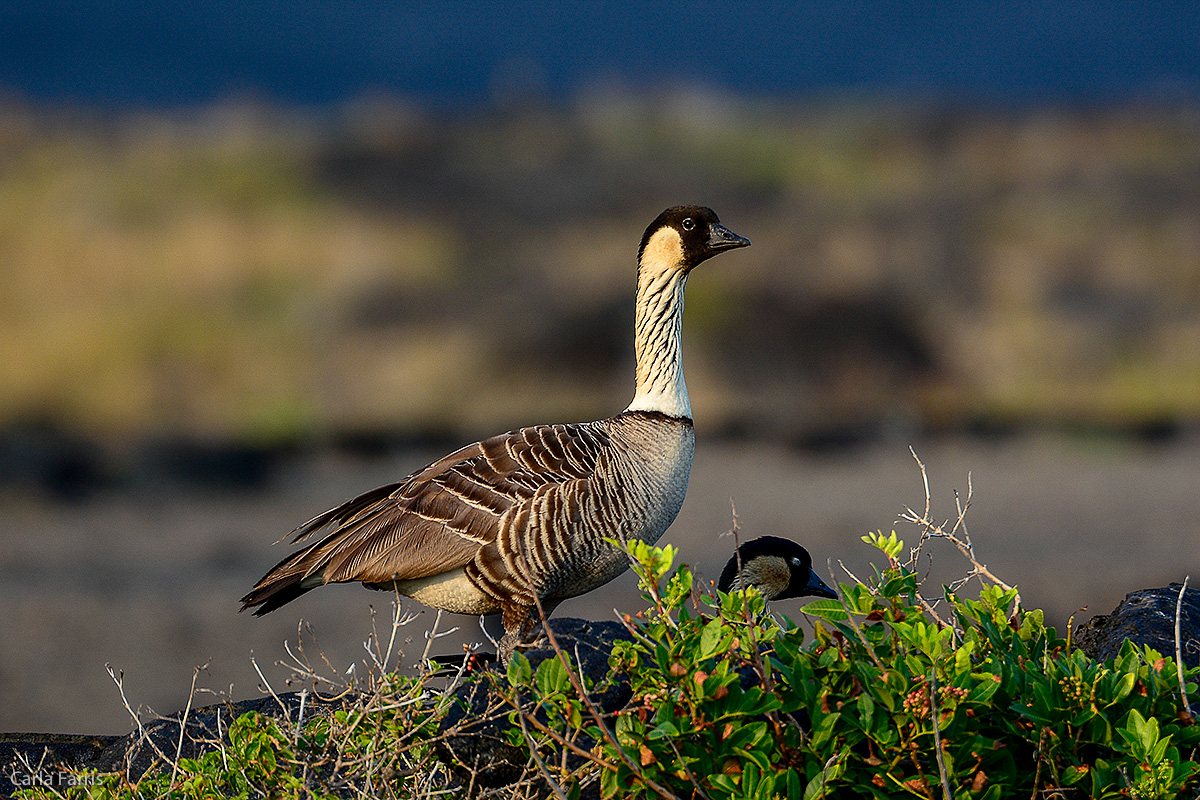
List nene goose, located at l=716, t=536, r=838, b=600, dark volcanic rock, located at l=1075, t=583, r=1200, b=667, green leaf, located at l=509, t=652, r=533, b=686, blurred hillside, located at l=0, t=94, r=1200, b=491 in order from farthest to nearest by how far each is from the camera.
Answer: blurred hillside, located at l=0, t=94, r=1200, b=491
nene goose, located at l=716, t=536, r=838, b=600
dark volcanic rock, located at l=1075, t=583, r=1200, b=667
green leaf, located at l=509, t=652, r=533, b=686

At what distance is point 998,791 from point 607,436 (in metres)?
2.87

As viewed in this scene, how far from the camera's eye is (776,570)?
549 centimetres

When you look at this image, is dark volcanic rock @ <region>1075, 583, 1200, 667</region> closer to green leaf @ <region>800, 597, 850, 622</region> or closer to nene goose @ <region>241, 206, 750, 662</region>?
green leaf @ <region>800, 597, 850, 622</region>

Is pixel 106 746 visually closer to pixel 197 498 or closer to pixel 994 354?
pixel 197 498

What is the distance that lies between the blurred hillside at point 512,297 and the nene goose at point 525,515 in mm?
9687

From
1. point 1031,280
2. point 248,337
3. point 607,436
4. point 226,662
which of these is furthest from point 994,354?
point 607,436

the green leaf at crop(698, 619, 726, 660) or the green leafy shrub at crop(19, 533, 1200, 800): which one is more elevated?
the green leaf at crop(698, 619, 726, 660)

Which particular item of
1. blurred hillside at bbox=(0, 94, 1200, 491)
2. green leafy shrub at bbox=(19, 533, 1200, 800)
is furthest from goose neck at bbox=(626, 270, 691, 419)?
blurred hillside at bbox=(0, 94, 1200, 491)

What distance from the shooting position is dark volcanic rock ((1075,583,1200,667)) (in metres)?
4.16

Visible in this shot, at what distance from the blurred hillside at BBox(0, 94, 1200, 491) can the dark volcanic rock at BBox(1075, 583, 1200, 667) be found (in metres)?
11.1

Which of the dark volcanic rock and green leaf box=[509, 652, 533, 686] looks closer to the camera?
green leaf box=[509, 652, 533, 686]

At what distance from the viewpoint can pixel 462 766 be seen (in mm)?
3594

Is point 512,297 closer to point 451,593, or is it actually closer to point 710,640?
point 451,593

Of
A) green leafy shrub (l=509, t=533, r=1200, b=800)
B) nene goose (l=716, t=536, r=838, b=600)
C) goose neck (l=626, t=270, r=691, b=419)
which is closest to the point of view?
green leafy shrub (l=509, t=533, r=1200, b=800)
